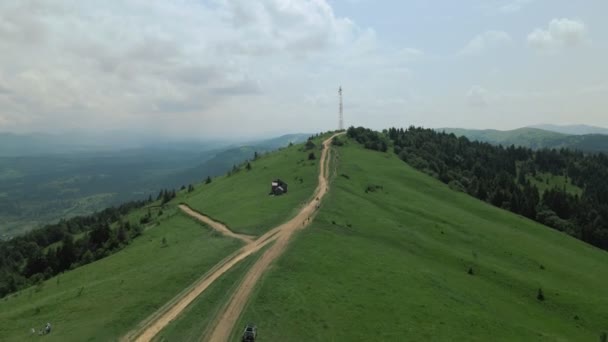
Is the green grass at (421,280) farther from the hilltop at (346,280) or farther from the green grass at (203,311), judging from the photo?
the green grass at (203,311)

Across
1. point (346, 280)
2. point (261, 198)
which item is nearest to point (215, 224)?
point (261, 198)

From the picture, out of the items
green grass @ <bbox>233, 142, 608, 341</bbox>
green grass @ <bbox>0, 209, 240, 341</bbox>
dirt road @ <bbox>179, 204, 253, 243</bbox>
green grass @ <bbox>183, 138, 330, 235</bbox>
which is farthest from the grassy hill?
green grass @ <bbox>233, 142, 608, 341</bbox>

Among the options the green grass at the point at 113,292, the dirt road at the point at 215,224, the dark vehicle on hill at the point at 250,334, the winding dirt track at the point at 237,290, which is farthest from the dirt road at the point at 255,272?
the green grass at the point at 113,292

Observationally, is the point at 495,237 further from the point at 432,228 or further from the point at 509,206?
the point at 509,206

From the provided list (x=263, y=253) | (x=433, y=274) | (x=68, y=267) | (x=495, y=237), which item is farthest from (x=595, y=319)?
(x=68, y=267)

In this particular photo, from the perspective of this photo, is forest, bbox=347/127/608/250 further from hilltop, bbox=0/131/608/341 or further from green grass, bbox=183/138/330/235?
green grass, bbox=183/138/330/235

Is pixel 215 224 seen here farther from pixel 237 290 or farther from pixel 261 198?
pixel 237 290

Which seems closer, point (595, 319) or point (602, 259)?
point (595, 319)
